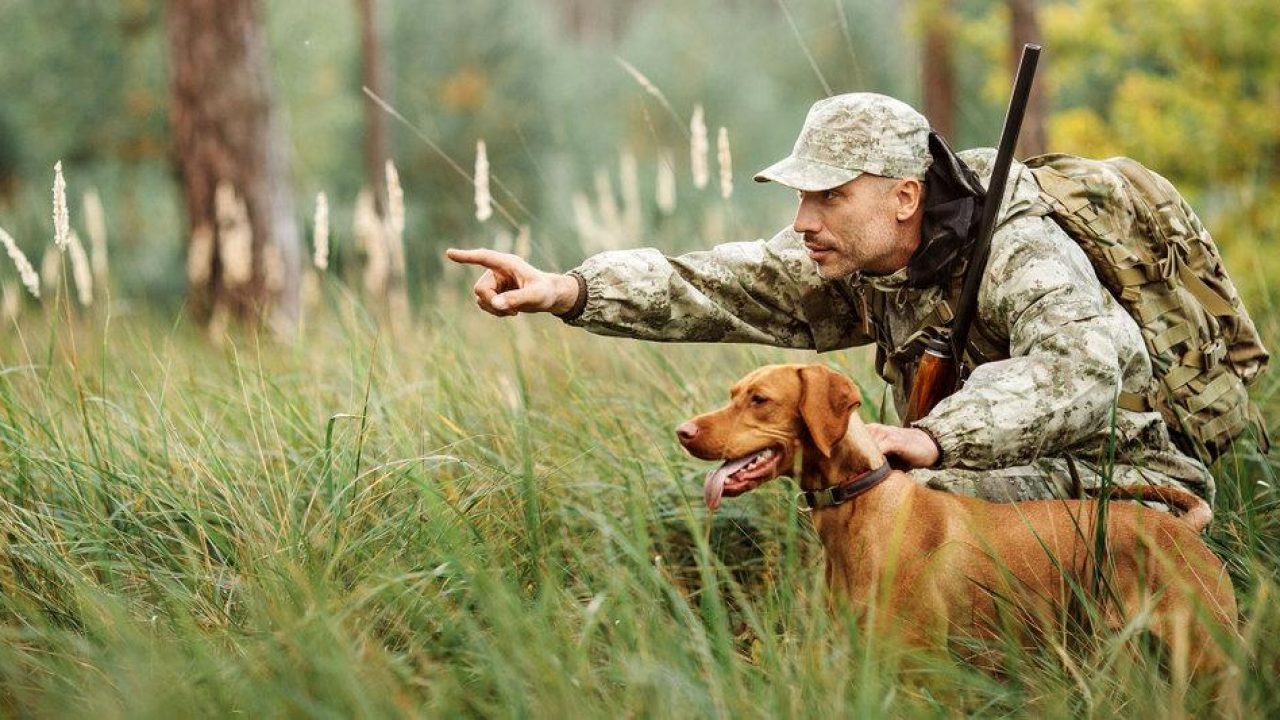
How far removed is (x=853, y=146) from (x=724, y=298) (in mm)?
735

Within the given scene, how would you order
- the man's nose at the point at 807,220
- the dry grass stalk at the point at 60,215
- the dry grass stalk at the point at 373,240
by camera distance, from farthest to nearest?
the dry grass stalk at the point at 373,240, the dry grass stalk at the point at 60,215, the man's nose at the point at 807,220

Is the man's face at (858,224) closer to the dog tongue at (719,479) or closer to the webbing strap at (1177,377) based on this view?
the dog tongue at (719,479)

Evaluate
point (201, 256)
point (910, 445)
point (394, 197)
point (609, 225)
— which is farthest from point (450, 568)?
point (201, 256)

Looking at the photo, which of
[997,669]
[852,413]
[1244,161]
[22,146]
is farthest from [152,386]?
[22,146]

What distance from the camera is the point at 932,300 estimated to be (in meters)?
3.65

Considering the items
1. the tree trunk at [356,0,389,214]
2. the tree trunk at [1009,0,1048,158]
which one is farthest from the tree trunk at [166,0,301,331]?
the tree trunk at [356,0,389,214]

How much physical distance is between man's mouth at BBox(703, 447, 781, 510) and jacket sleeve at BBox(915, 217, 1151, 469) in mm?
380

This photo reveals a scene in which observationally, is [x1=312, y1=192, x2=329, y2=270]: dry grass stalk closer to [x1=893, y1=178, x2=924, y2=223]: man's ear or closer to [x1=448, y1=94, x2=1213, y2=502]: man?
[x1=448, y1=94, x2=1213, y2=502]: man

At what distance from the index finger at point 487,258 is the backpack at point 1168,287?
4.88 feet

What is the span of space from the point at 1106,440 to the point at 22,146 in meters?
20.5

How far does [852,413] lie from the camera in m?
3.19

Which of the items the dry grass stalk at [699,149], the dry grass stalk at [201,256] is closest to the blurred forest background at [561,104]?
the dry grass stalk at [699,149]

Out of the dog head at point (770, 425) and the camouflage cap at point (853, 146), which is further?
the camouflage cap at point (853, 146)

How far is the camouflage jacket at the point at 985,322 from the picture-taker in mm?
3178
